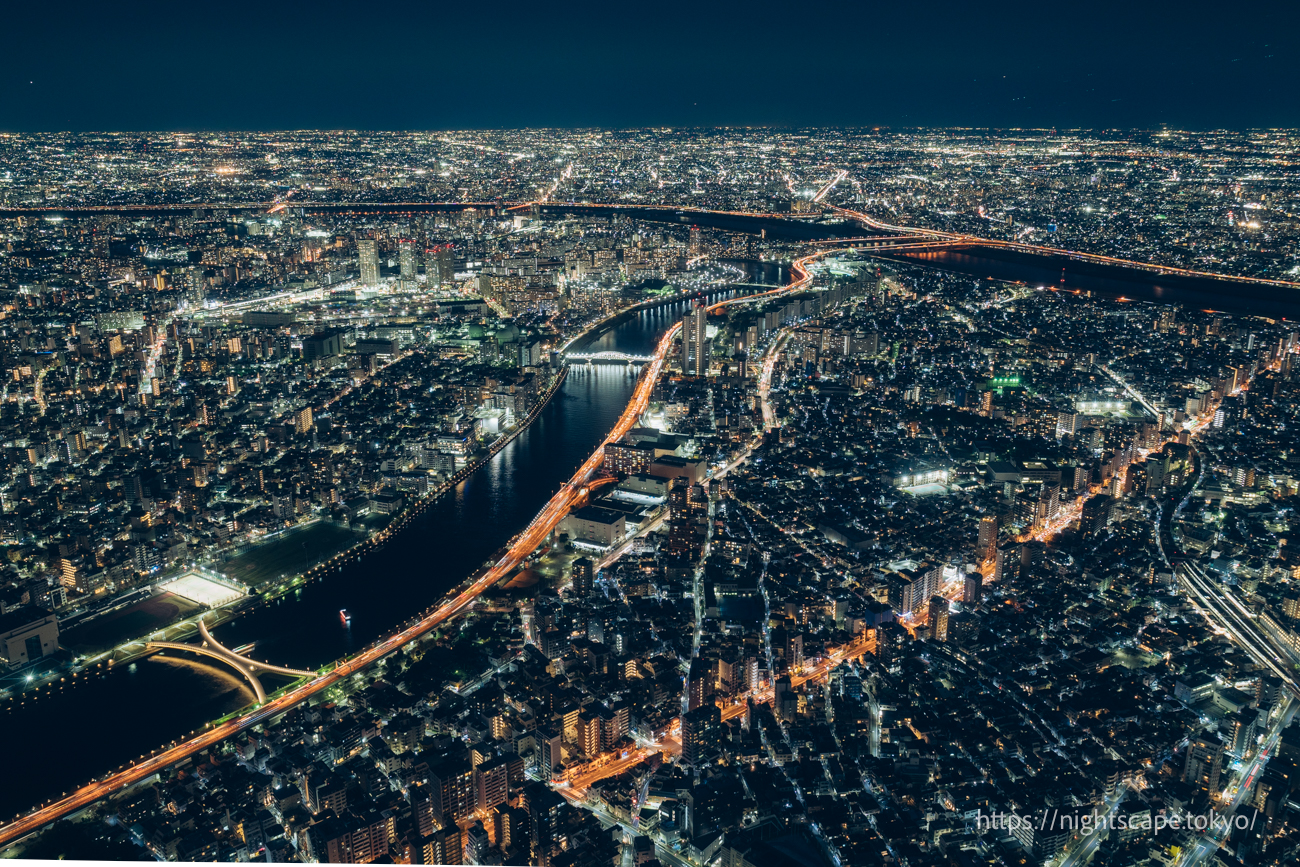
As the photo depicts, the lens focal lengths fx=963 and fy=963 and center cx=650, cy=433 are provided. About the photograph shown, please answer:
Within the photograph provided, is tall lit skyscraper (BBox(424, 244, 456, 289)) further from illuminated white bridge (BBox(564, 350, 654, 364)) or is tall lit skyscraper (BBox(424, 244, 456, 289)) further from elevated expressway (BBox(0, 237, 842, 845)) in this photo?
elevated expressway (BBox(0, 237, 842, 845))

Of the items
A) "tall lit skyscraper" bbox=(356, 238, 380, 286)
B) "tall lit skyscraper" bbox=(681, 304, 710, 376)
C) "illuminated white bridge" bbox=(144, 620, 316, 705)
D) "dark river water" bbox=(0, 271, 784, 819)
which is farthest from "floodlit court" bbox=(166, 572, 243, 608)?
"tall lit skyscraper" bbox=(356, 238, 380, 286)

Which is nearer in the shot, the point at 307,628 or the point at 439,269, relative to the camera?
the point at 307,628

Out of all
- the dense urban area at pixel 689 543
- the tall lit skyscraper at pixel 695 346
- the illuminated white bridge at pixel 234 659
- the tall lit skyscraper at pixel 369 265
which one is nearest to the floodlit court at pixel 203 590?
the dense urban area at pixel 689 543

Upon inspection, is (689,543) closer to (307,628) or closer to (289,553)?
(307,628)

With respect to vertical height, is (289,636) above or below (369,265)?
below

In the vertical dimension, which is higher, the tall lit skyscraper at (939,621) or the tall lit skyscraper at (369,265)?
the tall lit skyscraper at (369,265)

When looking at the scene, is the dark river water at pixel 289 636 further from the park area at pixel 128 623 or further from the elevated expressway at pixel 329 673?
the park area at pixel 128 623

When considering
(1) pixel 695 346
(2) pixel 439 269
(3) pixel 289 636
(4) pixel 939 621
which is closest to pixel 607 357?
(1) pixel 695 346
